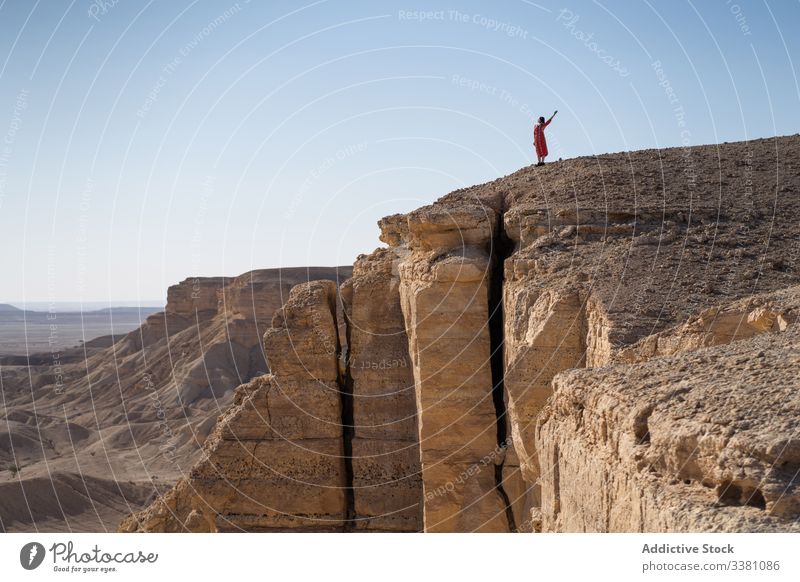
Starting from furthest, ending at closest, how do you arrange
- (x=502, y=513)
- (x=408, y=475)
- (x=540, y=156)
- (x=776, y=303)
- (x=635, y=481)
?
(x=540, y=156), (x=408, y=475), (x=502, y=513), (x=776, y=303), (x=635, y=481)

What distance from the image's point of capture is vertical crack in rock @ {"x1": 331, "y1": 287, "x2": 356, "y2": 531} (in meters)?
25.2

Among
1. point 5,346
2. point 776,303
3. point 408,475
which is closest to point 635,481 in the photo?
point 776,303

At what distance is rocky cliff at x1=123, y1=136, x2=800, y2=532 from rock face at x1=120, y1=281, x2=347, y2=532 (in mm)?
68

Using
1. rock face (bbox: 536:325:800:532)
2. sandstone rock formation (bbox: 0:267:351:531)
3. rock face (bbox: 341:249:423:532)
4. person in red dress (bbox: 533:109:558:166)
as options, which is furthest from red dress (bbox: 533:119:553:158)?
sandstone rock formation (bbox: 0:267:351:531)

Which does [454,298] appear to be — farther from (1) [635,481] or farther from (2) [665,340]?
(1) [635,481]

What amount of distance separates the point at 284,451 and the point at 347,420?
1699 mm

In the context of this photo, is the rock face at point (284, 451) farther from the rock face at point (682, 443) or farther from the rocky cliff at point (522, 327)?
the rock face at point (682, 443)

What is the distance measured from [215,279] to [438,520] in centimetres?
6021

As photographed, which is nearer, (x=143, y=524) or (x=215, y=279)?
(x=143, y=524)

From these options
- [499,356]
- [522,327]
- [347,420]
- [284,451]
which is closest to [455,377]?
[499,356]

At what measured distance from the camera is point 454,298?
22.7m

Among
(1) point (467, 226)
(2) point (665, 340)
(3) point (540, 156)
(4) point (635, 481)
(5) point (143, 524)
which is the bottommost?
(5) point (143, 524)

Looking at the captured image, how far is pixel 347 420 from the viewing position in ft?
83.6

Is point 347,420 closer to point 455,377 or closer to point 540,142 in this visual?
point 455,377
